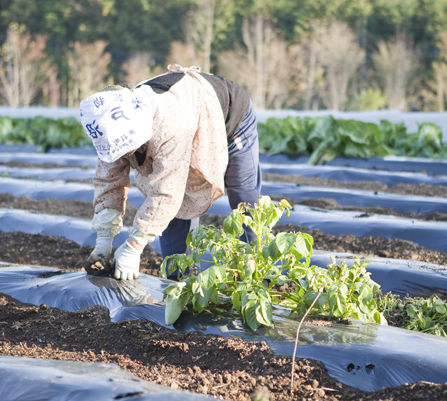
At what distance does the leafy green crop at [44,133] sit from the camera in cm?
1009

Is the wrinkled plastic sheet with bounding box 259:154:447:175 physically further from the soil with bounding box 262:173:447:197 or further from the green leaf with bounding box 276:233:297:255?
the green leaf with bounding box 276:233:297:255

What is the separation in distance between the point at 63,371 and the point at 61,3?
35.2 metres

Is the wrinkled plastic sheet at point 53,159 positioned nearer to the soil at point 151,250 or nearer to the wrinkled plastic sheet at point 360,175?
the wrinkled plastic sheet at point 360,175

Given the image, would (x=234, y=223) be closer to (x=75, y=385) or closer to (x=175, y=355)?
(x=175, y=355)

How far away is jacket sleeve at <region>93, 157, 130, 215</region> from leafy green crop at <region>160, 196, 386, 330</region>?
488 millimetres

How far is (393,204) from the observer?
4109mm

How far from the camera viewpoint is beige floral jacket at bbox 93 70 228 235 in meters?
1.84

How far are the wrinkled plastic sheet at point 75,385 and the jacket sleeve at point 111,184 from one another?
0.92 m

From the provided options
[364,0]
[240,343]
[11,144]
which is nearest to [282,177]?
[240,343]

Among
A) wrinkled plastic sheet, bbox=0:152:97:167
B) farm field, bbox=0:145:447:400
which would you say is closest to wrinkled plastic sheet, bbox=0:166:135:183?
wrinkled plastic sheet, bbox=0:152:97:167

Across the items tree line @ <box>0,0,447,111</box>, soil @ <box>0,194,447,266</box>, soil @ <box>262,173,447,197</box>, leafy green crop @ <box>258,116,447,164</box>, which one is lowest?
soil @ <box>0,194,447,266</box>

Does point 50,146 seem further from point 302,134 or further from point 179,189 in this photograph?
point 179,189

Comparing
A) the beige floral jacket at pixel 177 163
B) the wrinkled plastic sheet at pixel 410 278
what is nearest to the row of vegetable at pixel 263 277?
the beige floral jacket at pixel 177 163

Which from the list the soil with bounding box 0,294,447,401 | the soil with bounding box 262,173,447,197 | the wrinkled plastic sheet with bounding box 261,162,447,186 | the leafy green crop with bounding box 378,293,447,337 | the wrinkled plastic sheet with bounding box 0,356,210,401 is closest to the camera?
the wrinkled plastic sheet with bounding box 0,356,210,401
